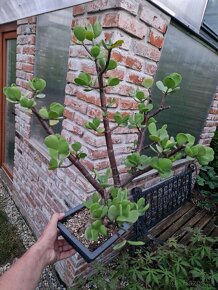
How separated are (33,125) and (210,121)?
2.29 m

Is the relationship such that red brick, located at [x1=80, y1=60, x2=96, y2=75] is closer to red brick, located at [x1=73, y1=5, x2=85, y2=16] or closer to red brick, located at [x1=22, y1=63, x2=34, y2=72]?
red brick, located at [x1=73, y1=5, x2=85, y2=16]

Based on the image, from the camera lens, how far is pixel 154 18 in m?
1.52

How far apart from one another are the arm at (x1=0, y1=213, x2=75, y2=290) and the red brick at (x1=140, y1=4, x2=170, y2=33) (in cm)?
132

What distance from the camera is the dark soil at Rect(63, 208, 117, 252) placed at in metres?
0.99

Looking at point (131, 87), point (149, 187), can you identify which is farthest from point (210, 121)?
point (131, 87)

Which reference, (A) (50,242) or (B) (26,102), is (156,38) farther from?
(A) (50,242)

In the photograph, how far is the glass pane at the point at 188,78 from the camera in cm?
Result: 196

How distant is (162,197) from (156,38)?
169 cm

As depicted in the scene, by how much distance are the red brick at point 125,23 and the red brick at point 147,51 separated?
0.07m

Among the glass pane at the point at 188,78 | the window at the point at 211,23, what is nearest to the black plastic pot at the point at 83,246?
the glass pane at the point at 188,78

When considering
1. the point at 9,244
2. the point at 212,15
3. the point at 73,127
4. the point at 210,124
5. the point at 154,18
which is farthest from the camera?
the point at 210,124

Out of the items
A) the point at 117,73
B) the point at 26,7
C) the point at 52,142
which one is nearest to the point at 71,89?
the point at 117,73

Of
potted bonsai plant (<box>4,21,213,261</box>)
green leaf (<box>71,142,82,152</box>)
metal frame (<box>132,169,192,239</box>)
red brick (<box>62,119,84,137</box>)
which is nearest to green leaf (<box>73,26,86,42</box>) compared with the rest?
potted bonsai plant (<box>4,21,213,261</box>)

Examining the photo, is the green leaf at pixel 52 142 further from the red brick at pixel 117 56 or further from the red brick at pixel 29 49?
the red brick at pixel 29 49
